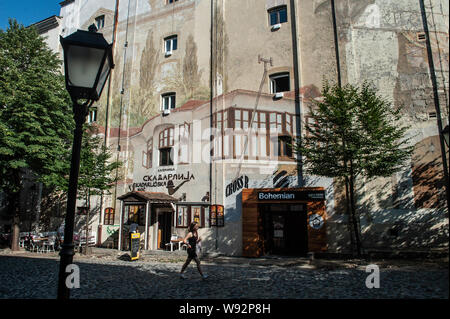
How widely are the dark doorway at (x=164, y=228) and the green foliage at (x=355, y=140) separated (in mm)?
9447

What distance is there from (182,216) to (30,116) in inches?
375

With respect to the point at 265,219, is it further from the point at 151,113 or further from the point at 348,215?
the point at 151,113

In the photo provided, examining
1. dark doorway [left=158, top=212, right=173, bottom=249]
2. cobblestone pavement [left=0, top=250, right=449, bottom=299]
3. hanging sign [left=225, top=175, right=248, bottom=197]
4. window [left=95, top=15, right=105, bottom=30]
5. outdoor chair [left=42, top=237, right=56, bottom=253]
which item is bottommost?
cobblestone pavement [left=0, top=250, right=449, bottom=299]

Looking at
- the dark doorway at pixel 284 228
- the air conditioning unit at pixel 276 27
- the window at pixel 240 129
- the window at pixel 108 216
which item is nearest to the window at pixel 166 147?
the window at pixel 240 129

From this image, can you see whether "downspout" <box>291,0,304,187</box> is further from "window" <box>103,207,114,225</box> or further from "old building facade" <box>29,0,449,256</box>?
"window" <box>103,207,114,225</box>

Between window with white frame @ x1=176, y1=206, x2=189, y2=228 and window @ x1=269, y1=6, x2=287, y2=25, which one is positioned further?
window @ x1=269, y1=6, x2=287, y2=25

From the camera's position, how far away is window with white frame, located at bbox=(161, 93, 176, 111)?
1999cm

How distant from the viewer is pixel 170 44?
20.9m

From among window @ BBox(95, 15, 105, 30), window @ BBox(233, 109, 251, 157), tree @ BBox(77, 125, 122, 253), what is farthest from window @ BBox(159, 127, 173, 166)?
window @ BBox(95, 15, 105, 30)

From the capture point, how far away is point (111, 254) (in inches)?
651

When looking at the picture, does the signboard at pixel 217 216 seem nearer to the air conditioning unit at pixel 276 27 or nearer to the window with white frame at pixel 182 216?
the window with white frame at pixel 182 216

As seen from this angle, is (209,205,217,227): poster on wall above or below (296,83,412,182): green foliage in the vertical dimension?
below

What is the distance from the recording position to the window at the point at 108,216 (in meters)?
19.9

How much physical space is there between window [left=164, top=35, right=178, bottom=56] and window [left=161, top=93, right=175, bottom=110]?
281cm
